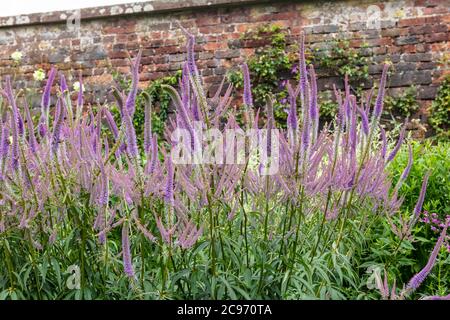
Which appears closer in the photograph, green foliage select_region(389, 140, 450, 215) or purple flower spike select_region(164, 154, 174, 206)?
purple flower spike select_region(164, 154, 174, 206)

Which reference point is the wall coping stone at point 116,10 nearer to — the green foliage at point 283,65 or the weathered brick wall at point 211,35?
the weathered brick wall at point 211,35

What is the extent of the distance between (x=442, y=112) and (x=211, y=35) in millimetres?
3298

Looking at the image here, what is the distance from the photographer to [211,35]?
28.9 feet

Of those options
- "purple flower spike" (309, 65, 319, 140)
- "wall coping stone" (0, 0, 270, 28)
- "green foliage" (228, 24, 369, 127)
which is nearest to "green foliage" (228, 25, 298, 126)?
"green foliage" (228, 24, 369, 127)

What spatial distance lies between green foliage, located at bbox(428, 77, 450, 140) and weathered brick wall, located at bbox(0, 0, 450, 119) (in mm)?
116

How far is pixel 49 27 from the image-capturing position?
9758 mm

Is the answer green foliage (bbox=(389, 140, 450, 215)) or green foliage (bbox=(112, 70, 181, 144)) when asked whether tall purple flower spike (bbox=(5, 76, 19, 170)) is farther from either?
green foliage (bbox=(112, 70, 181, 144))

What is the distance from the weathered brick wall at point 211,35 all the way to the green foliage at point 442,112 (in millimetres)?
116

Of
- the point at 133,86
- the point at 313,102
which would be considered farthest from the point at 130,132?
the point at 313,102

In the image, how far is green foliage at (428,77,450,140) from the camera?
7812mm

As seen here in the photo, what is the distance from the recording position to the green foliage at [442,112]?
7812 mm
